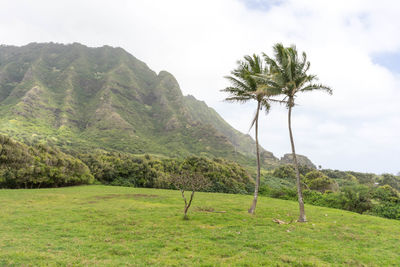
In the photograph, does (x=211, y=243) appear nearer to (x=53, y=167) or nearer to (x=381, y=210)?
(x=381, y=210)

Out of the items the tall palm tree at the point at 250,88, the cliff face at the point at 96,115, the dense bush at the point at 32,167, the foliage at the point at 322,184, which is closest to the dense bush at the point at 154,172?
the dense bush at the point at 32,167

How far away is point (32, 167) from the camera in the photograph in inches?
1145

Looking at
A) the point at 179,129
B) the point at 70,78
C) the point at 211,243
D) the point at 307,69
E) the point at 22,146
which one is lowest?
the point at 211,243

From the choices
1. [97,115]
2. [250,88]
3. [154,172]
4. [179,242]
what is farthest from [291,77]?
[97,115]

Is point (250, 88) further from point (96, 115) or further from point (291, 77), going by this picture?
point (96, 115)

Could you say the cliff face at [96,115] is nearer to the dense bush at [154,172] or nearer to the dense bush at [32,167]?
the dense bush at [154,172]

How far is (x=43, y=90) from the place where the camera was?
140750 millimetres

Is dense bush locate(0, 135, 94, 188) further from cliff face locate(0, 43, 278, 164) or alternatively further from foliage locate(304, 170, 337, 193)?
cliff face locate(0, 43, 278, 164)

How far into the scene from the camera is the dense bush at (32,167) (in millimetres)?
28156

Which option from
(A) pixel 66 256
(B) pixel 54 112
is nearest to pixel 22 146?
(A) pixel 66 256

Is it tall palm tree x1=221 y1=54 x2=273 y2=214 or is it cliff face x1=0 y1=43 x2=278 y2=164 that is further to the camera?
cliff face x1=0 y1=43 x2=278 y2=164

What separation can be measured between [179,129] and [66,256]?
481ft

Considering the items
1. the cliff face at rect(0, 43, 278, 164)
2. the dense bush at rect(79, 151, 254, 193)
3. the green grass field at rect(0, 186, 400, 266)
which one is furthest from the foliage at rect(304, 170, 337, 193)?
the cliff face at rect(0, 43, 278, 164)

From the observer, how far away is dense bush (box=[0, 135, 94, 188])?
28.2 meters
